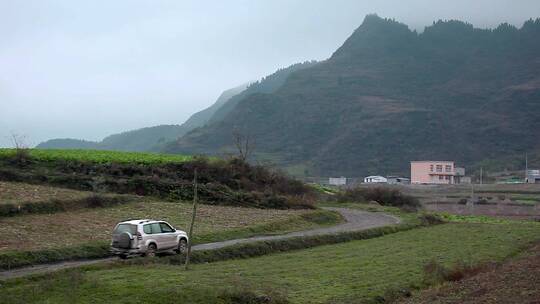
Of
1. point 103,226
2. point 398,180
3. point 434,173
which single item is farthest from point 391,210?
point 398,180

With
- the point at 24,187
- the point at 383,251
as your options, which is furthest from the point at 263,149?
the point at 383,251

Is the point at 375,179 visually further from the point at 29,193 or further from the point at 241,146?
the point at 29,193

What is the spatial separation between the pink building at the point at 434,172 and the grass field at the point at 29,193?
73.6 m

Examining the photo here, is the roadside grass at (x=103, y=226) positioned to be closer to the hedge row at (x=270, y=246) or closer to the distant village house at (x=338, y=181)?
the hedge row at (x=270, y=246)

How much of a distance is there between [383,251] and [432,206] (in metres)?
49.8

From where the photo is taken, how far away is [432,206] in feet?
252

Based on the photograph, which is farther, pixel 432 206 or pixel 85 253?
pixel 432 206

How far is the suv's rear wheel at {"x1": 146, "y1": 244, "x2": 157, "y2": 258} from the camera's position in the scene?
82.9ft

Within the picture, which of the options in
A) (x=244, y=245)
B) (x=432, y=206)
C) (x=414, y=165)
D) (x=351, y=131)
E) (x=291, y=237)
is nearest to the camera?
(x=244, y=245)

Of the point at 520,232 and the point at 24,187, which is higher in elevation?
the point at 24,187

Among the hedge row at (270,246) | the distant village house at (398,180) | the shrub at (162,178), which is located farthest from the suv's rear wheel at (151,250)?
the distant village house at (398,180)

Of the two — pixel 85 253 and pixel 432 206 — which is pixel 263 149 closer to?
pixel 432 206

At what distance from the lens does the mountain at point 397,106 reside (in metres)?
125

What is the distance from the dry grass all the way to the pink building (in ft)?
205
